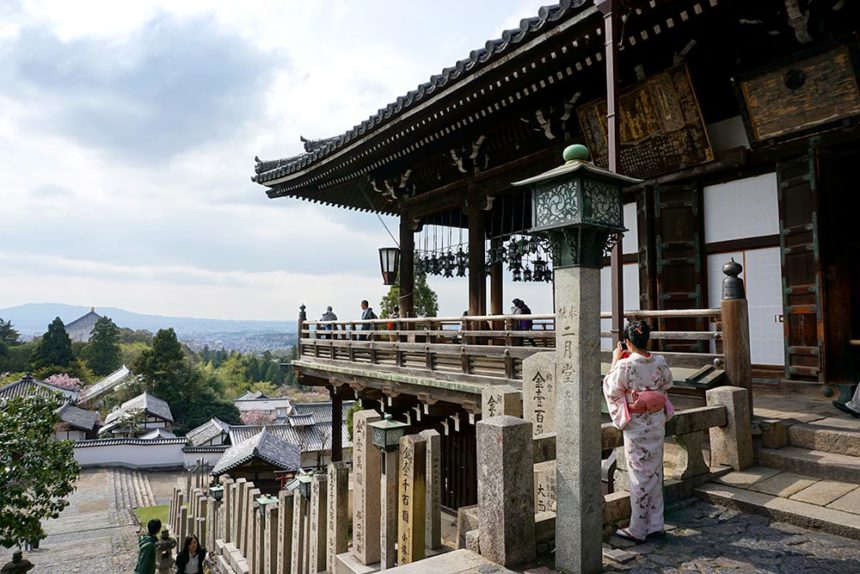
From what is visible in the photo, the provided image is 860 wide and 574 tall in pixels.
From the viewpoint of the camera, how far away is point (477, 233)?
1166 cm

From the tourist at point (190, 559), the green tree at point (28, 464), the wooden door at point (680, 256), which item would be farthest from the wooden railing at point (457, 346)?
the green tree at point (28, 464)

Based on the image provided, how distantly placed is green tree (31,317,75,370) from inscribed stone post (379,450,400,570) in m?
69.5

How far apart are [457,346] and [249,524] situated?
5.05 metres

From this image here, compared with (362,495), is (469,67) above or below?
above

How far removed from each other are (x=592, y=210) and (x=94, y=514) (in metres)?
34.1

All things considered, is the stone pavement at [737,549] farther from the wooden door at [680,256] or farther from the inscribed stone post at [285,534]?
the inscribed stone post at [285,534]

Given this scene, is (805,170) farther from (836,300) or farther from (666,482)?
(666,482)

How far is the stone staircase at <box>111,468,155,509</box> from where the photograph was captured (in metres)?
31.0

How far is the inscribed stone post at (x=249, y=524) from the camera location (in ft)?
29.4

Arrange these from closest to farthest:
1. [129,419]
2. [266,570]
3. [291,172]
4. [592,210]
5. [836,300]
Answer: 1. [592,210]
2. [836,300]
3. [266,570]
4. [291,172]
5. [129,419]

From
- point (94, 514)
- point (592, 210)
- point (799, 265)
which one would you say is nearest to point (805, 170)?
point (799, 265)

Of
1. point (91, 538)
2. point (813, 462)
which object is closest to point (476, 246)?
point (813, 462)

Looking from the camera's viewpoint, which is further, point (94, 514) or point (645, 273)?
point (94, 514)

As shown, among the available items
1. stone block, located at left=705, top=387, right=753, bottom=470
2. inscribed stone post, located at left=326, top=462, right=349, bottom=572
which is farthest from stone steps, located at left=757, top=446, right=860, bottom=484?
inscribed stone post, located at left=326, top=462, right=349, bottom=572
